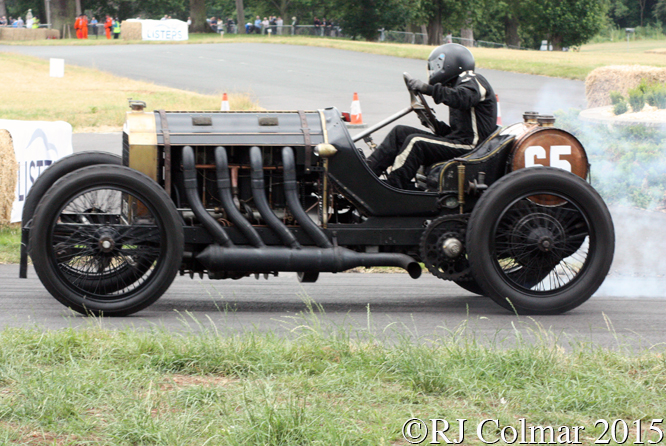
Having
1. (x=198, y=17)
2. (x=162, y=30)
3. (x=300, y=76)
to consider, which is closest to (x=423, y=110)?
(x=300, y=76)

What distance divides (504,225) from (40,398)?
333 centimetres

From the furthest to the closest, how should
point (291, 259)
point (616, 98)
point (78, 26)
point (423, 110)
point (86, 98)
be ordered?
point (78, 26)
point (86, 98)
point (616, 98)
point (423, 110)
point (291, 259)

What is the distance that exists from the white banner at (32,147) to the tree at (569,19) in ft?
184

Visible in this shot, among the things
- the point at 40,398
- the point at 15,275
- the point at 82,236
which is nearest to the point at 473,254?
the point at 82,236

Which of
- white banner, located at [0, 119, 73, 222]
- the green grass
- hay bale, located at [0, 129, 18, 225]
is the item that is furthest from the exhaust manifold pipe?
white banner, located at [0, 119, 73, 222]

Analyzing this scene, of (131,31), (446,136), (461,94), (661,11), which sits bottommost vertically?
(446,136)

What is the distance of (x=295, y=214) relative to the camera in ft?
18.5

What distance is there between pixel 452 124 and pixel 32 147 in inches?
200

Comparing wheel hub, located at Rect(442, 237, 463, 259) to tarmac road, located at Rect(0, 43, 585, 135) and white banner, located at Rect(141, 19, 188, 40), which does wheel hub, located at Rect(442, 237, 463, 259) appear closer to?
tarmac road, located at Rect(0, 43, 585, 135)

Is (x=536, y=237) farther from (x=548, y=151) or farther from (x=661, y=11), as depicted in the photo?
(x=661, y=11)

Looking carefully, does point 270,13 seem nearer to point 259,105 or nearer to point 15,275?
point 259,105

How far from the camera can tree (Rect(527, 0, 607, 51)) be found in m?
60.3

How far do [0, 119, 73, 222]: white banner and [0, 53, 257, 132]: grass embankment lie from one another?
858cm

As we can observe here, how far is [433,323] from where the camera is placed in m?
5.60
